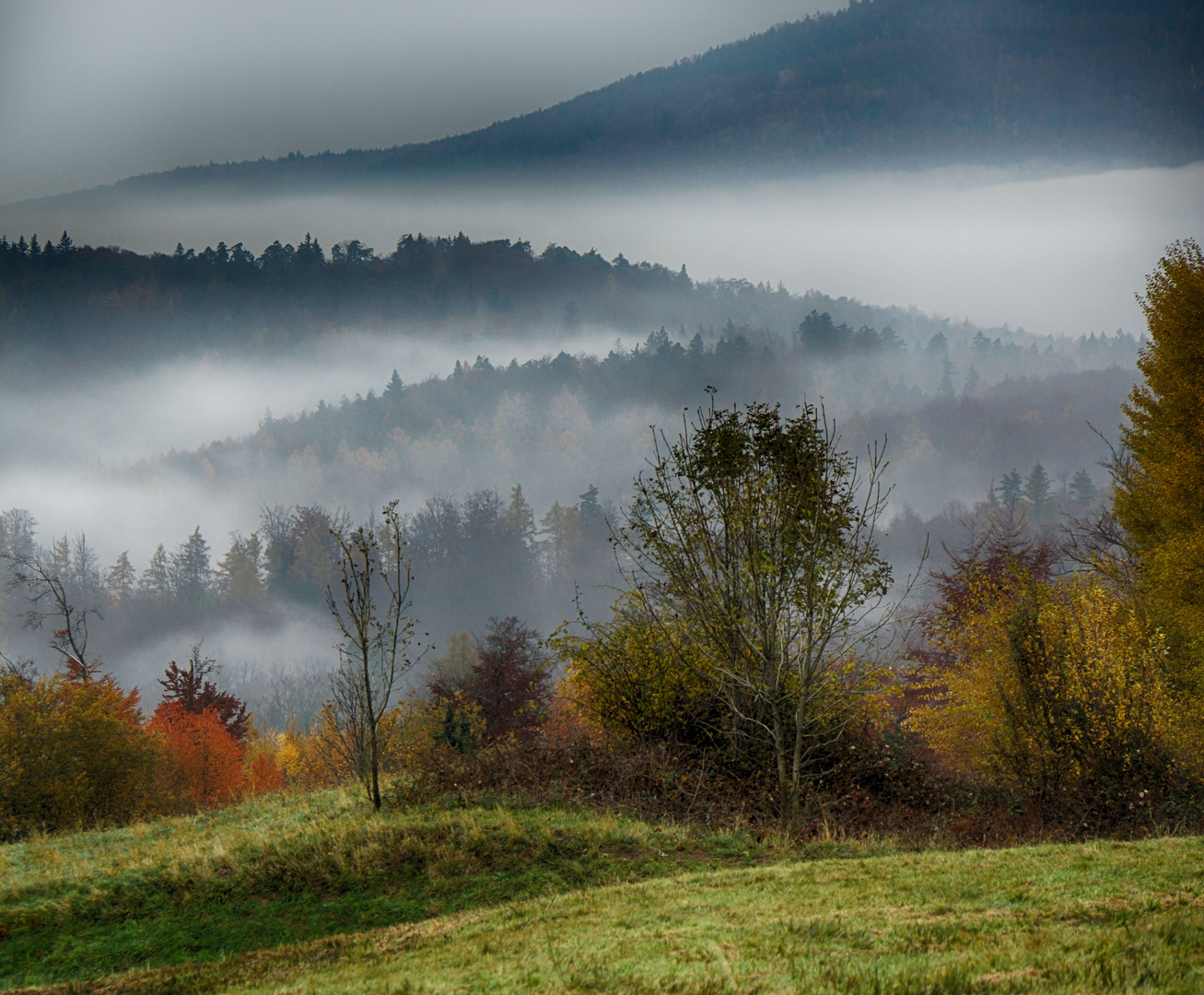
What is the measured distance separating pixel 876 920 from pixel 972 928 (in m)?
0.85

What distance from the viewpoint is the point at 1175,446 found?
20.3 metres

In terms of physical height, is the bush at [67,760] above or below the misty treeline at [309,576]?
below

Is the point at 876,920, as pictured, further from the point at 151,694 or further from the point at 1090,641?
the point at 151,694

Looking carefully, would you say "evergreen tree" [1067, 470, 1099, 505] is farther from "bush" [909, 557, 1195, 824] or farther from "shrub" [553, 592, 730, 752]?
"shrub" [553, 592, 730, 752]

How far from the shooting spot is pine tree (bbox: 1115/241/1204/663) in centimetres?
1992

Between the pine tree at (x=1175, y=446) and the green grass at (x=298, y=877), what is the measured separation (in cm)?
1327

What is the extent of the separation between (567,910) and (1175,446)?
755 inches

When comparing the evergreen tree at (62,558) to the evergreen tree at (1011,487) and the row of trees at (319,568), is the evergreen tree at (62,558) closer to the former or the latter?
the row of trees at (319,568)

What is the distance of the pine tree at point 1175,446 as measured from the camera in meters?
19.9

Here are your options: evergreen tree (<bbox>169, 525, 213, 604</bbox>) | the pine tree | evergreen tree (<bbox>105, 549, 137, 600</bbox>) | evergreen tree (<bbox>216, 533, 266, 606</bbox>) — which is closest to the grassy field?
the pine tree

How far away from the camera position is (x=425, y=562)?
163875 millimetres

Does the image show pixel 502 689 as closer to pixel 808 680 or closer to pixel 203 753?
pixel 203 753

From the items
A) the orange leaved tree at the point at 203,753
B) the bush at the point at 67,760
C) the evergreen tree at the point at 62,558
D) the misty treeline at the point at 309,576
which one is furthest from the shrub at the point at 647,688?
the evergreen tree at the point at 62,558

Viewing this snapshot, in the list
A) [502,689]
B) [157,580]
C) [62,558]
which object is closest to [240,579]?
[157,580]
